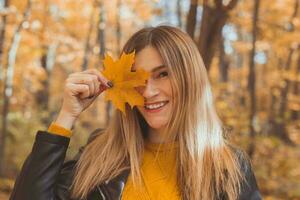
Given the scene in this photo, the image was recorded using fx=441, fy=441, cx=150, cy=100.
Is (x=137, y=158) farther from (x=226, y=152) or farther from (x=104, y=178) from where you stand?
(x=226, y=152)

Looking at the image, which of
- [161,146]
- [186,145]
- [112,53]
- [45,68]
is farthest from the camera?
[45,68]

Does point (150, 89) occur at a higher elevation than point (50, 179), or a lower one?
higher

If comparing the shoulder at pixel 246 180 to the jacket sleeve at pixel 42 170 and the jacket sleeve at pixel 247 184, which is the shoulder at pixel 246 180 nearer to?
the jacket sleeve at pixel 247 184

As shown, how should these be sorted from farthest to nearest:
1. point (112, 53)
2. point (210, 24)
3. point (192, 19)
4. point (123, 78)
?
point (112, 53) < point (192, 19) < point (210, 24) < point (123, 78)

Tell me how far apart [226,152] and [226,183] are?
16 centimetres

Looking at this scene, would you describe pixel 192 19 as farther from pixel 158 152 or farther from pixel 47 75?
pixel 47 75

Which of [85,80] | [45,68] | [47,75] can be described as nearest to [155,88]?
[85,80]

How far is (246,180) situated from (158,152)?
17.0 inches

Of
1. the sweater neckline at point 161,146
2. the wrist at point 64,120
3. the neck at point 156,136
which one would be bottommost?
the sweater neckline at point 161,146

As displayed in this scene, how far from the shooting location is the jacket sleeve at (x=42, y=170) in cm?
184

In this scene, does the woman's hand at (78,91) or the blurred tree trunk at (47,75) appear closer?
the woman's hand at (78,91)

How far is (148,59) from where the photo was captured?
6.41 feet

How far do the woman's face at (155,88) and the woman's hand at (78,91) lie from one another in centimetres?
18

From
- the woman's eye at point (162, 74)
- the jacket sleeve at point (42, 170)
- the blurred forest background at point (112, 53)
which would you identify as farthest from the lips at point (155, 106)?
the blurred forest background at point (112, 53)
